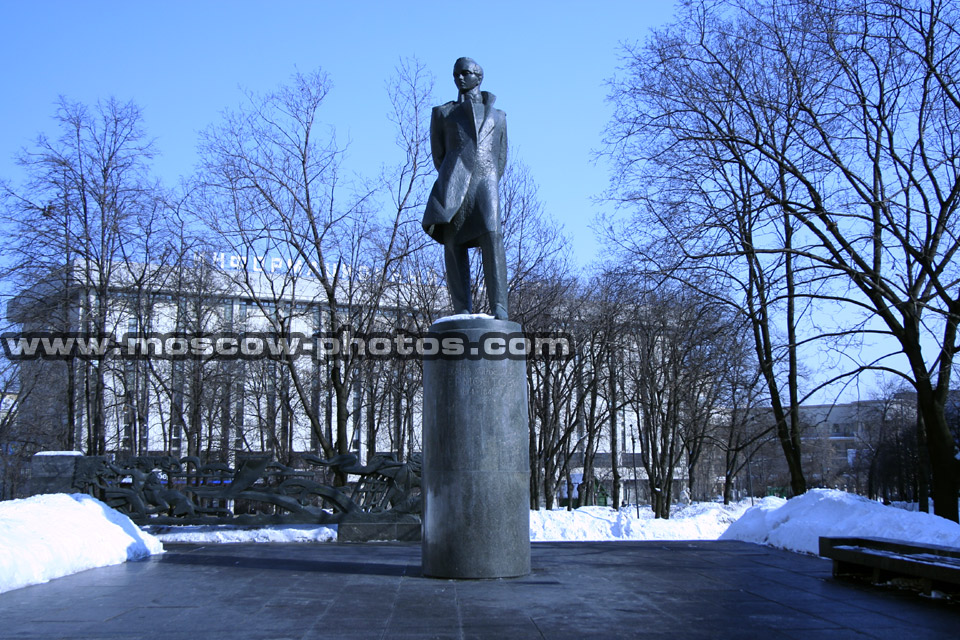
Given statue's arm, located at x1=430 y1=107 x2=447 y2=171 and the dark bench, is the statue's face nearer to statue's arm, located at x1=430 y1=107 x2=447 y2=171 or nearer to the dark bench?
statue's arm, located at x1=430 y1=107 x2=447 y2=171

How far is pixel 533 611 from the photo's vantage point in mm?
5625

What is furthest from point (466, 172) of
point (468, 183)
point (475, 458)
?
point (475, 458)

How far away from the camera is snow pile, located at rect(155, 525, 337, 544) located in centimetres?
1318

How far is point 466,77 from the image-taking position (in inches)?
330

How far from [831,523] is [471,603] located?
5.69 meters

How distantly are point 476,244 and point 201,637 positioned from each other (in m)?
4.79

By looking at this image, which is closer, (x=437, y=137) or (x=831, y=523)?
(x=437, y=137)

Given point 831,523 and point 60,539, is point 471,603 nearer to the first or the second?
point 60,539

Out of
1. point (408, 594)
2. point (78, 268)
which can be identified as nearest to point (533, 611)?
point (408, 594)

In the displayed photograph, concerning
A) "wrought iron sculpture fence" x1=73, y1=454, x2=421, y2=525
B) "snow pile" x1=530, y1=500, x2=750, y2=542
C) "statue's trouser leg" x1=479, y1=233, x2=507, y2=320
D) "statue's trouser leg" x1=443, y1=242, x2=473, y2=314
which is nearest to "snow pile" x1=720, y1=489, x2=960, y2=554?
"snow pile" x1=530, y1=500, x2=750, y2=542

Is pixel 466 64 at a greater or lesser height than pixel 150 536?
greater

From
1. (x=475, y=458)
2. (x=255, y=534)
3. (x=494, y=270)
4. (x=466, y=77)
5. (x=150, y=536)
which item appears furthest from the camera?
(x=255, y=534)

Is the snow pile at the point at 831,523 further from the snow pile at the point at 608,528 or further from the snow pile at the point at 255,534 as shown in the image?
the snow pile at the point at 255,534

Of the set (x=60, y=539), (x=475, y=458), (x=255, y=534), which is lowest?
(x=255, y=534)
